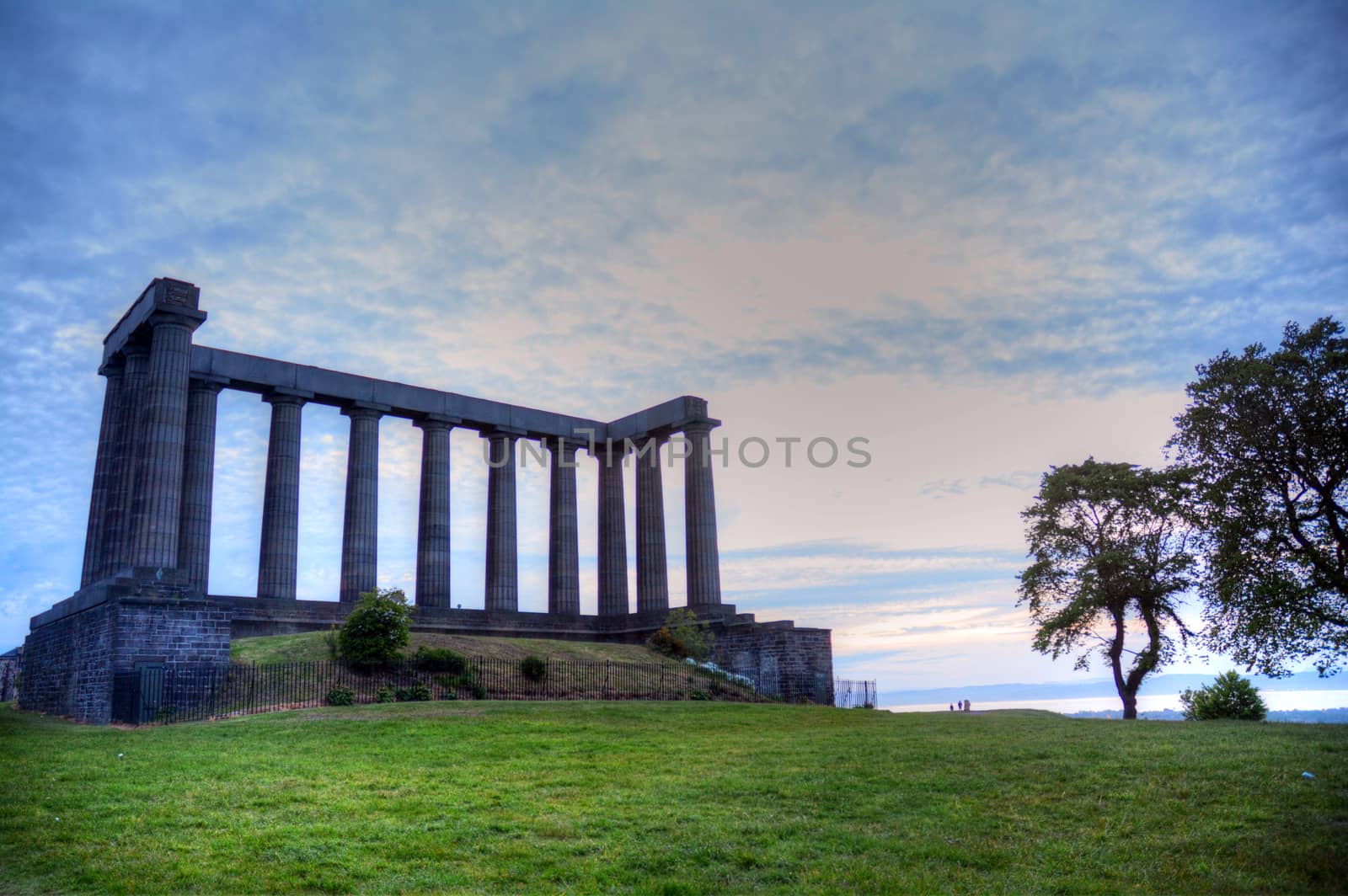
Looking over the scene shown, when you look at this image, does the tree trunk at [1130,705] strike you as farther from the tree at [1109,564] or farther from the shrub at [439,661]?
the shrub at [439,661]

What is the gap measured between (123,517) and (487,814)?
32176mm

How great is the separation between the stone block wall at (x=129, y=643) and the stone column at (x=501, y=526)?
20532 mm

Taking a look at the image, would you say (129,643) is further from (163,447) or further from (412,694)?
(163,447)

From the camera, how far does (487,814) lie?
1577cm

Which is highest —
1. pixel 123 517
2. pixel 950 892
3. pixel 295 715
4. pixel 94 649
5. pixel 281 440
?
pixel 281 440

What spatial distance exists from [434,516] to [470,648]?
1277cm

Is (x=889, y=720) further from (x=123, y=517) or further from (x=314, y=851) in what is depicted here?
(x=123, y=517)

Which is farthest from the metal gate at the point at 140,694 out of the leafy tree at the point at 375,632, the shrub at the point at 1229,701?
the shrub at the point at 1229,701

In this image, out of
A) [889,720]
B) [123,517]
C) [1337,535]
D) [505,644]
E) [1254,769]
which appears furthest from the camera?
[505,644]

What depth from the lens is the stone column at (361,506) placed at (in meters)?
48.0

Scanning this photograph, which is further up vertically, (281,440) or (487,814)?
(281,440)

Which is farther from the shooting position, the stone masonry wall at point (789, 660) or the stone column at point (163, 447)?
the stone masonry wall at point (789, 660)

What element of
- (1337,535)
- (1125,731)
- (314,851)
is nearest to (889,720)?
(1125,731)

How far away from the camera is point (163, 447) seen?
127 feet
